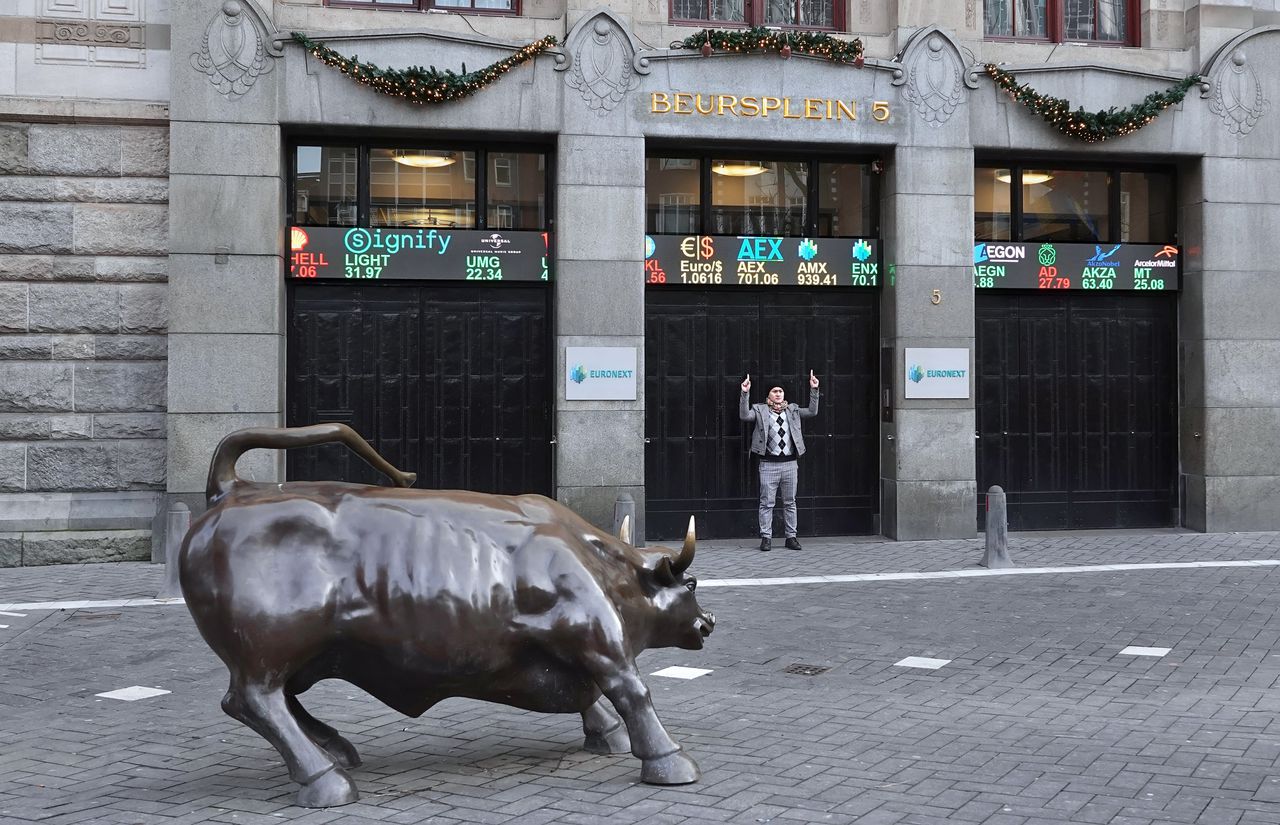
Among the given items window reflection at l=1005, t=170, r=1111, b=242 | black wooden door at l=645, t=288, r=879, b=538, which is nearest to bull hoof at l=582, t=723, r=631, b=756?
black wooden door at l=645, t=288, r=879, b=538

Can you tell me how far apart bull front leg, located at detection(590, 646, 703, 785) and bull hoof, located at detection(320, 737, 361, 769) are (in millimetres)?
1409

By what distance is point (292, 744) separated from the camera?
5918 millimetres

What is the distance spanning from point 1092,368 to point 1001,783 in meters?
12.9

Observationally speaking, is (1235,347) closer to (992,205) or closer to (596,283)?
(992,205)

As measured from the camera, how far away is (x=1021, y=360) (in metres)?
18.0

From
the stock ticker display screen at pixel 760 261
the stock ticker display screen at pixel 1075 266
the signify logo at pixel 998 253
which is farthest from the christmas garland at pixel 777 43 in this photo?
the stock ticker display screen at pixel 1075 266

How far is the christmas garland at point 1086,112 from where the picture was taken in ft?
56.4

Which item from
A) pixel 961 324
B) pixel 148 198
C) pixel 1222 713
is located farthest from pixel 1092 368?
pixel 148 198

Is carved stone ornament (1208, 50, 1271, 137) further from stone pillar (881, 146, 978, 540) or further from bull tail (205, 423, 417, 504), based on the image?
bull tail (205, 423, 417, 504)

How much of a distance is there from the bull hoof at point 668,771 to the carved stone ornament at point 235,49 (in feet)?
38.7

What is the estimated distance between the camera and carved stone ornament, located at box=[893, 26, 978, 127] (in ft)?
56.2

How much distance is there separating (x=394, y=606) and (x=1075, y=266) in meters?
14.2

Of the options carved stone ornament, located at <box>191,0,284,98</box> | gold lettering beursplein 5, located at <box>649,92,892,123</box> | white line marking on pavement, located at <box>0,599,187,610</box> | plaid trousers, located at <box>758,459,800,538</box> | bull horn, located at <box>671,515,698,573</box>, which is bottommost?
white line marking on pavement, located at <box>0,599,187,610</box>

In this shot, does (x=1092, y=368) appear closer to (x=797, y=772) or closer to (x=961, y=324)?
(x=961, y=324)
